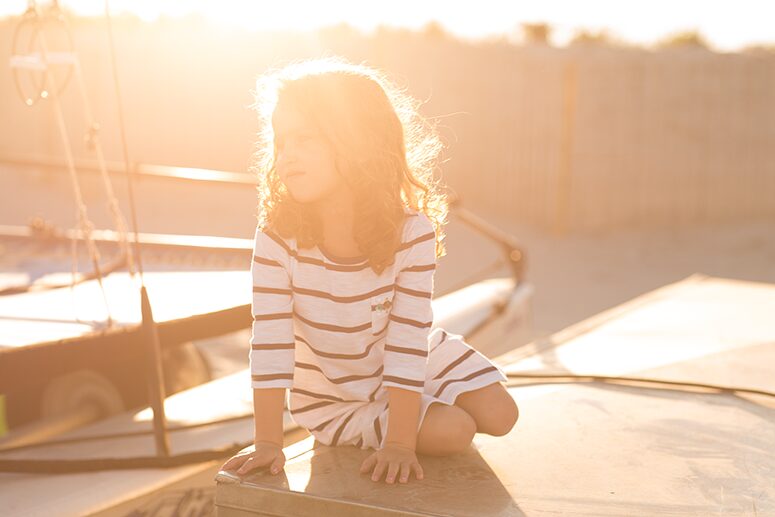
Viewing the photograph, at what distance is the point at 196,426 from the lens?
3129mm

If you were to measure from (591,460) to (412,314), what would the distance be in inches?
22.8

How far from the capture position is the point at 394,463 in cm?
223

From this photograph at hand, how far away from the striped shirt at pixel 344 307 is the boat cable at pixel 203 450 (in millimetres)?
632

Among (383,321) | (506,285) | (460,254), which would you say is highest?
(383,321)

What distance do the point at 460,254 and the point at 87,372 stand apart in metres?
7.41

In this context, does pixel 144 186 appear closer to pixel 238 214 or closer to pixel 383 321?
pixel 238 214

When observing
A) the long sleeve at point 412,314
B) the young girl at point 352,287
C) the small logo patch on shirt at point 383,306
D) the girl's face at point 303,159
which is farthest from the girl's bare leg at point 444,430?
the girl's face at point 303,159

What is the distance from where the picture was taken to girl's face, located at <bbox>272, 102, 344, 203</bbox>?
88.7 inches

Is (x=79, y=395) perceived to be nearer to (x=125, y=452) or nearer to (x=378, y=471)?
(x=125, y=452)

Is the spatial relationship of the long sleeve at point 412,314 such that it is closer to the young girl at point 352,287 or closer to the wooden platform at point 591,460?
the young girl at point 352,287

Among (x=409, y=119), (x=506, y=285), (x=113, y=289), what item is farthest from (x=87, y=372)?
(x=506, y=285)

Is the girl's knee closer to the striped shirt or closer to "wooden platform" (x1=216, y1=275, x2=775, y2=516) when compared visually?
"wooden platform" (x1=216, y1=275, x2=775, y2=516)

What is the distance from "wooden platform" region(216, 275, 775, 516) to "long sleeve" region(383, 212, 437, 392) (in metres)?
0.24

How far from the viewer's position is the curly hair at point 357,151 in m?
2.26
